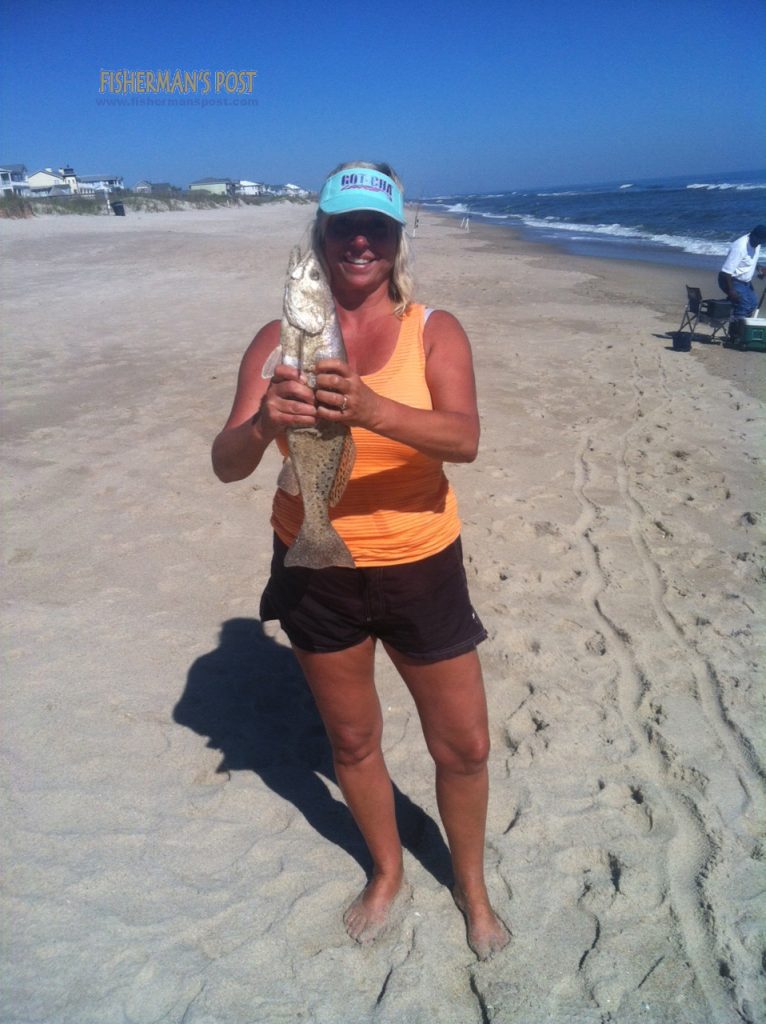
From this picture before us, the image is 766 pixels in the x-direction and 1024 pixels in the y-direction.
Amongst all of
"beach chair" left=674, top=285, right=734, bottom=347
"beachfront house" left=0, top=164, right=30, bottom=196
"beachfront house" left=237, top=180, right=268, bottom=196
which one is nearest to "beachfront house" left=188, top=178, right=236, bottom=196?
"beachfront house" left=237, top=180, right=268, bottom=196

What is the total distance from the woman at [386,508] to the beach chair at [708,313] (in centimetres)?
1072

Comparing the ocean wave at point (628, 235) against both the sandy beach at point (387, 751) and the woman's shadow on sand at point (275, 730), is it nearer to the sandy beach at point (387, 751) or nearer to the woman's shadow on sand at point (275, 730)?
the sandy beach at point (387, 751)

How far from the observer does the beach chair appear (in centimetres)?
1169

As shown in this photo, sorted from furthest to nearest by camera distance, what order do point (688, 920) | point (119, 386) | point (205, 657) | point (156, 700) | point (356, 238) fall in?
point (119, 386) < point (205, 657) < point (156, 700) < point (688, 920) < point (356, 238)

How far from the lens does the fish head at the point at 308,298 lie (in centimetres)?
208

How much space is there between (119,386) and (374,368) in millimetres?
7888

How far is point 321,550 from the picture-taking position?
2197mm

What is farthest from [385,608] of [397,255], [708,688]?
[708,688]

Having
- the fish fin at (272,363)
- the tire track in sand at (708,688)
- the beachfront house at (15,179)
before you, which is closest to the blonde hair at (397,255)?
the fish fin at (272,363)

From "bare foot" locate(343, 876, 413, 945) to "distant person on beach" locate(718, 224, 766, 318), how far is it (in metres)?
11.9

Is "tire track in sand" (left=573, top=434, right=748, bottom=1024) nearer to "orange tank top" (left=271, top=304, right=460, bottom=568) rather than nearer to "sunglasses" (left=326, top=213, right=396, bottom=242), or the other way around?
"orange tank top" (left=271, top=304, right=460, bottom=568)

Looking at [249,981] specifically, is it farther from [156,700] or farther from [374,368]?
[374,368]

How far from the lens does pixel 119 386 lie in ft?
30.3

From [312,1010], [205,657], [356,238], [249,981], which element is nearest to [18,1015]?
[249,981]
